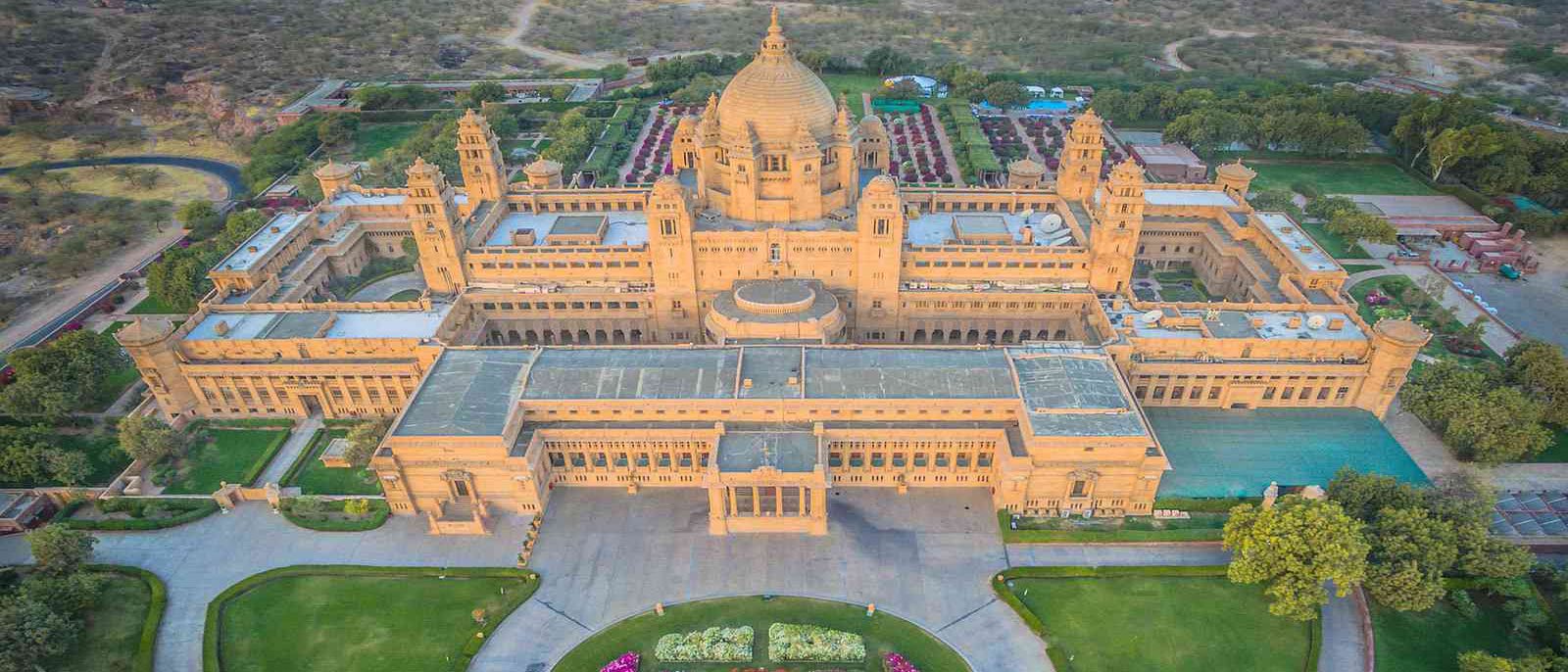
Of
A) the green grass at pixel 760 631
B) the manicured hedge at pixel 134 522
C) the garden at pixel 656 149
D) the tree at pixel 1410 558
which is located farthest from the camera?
Answer: the garden at pixel 656 149

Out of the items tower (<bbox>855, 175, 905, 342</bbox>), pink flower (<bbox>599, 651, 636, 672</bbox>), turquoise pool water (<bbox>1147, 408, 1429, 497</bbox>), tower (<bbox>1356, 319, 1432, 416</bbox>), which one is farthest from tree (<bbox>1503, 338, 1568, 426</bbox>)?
pink flower (<bbox>599, 651, 636, 672</bbox>)

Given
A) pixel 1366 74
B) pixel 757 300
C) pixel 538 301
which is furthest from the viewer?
pixel 1366 74

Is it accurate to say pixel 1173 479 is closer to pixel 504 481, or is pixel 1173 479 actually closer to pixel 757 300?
pixel 757 300

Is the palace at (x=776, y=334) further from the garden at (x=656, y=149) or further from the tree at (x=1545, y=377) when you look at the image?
the garden at (x=656, y=149)

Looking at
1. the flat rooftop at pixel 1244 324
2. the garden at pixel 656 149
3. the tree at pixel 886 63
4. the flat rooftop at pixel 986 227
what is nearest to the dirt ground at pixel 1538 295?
the flat rooftop at pixel 1244 324

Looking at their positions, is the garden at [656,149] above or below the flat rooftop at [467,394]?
below

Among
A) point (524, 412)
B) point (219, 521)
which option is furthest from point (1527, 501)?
point (219, 521)
